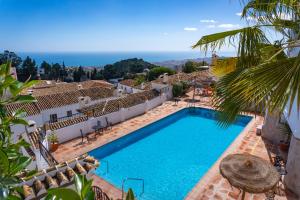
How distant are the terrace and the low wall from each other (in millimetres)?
495

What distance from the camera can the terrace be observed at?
31.6 ft

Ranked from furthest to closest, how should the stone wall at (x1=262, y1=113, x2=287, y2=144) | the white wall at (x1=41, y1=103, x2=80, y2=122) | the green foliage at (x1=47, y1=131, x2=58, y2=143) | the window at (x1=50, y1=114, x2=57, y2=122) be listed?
the window at (x1=50, y1=114, x2=57, y2=122) → the white wall at (x1=41, y1=103, x2=80, y2=122) → the green foliage at (x1=47, y1=131, x2=58, y2=143) → the stone wall at (x1=262, y1=113, x2=287, y2=144)

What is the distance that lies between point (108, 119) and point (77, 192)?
57.2ft

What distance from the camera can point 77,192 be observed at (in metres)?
1.58

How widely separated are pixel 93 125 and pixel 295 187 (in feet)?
44.7

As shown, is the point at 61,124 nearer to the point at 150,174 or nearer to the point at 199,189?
the point at 150,174

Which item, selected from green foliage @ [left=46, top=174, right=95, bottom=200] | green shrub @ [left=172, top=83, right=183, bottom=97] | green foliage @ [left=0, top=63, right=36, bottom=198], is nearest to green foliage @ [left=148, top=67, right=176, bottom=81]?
green shrub @ [left=172, top=83, right=183, bottom=97]

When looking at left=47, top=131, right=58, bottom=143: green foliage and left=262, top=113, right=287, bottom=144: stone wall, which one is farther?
left=47, top=131, right=58, bottom=143: green foliage

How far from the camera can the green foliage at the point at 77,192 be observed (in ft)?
4.73

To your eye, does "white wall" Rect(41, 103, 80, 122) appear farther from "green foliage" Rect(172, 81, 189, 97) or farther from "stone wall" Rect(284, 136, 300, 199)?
"stone wall" Rect(284, 136, 300, 199)

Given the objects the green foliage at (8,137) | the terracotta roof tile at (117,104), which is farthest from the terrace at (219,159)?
the green foliage at (8,137)

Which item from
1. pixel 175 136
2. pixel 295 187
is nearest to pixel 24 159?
pixel 295 187

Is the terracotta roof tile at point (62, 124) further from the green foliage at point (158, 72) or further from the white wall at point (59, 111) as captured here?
the green foliage at point (158, 72)

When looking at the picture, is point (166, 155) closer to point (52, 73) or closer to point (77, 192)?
point (77, 192)
